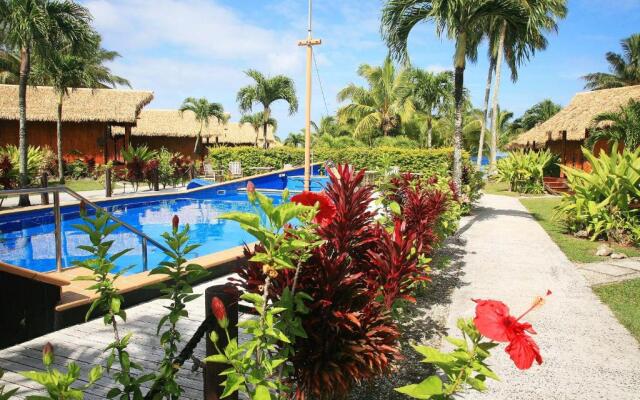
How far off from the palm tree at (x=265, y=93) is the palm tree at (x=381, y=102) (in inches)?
185

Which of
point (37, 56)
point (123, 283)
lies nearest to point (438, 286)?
point (123, 283)

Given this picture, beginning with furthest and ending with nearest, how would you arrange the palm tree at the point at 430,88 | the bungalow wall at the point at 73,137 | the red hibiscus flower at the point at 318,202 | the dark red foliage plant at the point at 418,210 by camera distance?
the palm tree at the point at 430,88, the bungalow wall at the point at 73,137, the dark red foliage plant at the point at 418,210, the red hibiscus flower at the point at 318,202

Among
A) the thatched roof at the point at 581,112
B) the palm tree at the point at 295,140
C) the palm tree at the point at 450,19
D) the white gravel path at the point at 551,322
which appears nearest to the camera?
the white gravel path at the point at 551,322

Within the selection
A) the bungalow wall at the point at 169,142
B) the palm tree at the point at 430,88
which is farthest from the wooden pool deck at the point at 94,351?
the bungalow wall at the point at 169,142

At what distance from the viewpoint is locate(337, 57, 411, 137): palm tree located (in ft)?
89.3

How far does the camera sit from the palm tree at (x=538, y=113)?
1713 inches

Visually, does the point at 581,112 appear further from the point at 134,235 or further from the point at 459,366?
the point at 459,366

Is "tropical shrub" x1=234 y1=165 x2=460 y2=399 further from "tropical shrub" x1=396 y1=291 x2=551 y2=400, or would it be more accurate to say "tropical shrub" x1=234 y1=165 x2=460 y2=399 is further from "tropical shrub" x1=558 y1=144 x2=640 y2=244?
"tropical shrub" x1=558 y1=144 x2=640 y2=244

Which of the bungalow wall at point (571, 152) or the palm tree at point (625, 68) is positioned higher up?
the palm tree at point (625, 68)

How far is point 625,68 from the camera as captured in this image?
3391cm

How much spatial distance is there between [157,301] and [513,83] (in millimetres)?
26103

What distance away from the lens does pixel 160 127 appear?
28.1 metres

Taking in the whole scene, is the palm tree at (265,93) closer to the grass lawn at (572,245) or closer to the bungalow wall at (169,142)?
the bungalow wall at (169,142)

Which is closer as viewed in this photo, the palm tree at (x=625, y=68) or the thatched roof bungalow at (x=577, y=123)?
the thatched roof bungalow at (x=577, y=123)
